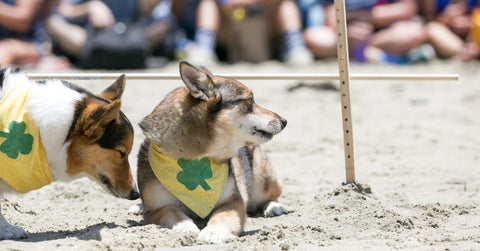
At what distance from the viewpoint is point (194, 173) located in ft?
14.7

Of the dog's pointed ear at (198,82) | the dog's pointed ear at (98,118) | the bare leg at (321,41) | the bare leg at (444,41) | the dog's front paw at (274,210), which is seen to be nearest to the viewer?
the dog's pointed ear at (98,118)

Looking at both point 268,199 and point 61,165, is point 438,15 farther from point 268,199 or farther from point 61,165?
point 61,165

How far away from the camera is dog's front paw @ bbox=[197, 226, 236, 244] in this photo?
13.2 ft

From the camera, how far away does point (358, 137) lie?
7.56 m

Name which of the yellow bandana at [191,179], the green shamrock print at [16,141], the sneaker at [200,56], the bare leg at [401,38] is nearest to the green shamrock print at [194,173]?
the yellow bandana at [191,179]

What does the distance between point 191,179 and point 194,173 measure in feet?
0.17

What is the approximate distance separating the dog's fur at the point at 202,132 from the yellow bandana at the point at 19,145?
33.5 inches

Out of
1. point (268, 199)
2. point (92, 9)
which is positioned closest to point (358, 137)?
point (268, 199)

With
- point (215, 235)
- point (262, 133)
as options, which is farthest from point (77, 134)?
point (262, 133)

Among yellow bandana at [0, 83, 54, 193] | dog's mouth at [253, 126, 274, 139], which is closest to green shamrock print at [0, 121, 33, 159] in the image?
yellow bandana at [0, 83, 54, 193]

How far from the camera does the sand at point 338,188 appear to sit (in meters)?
3.91

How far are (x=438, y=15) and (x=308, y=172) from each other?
9373mm

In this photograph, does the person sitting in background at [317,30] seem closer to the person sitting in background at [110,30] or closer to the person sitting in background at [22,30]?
the person sitting in background at [110,30]

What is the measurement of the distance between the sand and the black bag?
4.63 ft
